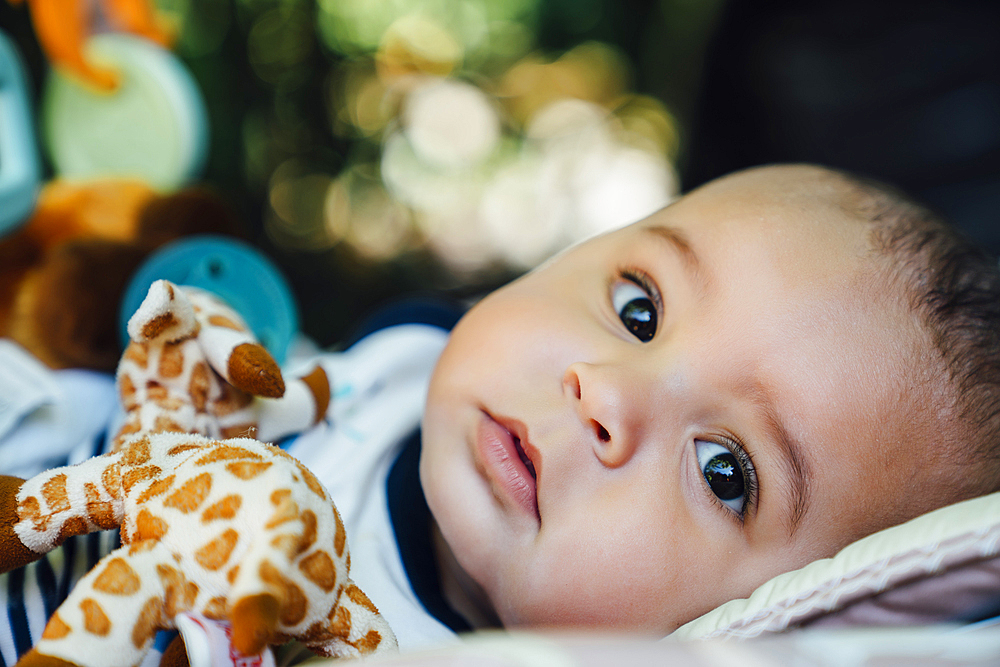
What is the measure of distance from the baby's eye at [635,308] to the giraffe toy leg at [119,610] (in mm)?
487

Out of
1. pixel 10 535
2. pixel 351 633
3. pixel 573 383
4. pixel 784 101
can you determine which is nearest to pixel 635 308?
pixel 573 383

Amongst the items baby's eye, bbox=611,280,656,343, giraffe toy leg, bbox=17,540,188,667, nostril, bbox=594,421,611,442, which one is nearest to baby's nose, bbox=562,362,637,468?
nostril, bbox=594,421,611,442

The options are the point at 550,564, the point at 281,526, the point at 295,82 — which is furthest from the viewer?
the point at 295,82

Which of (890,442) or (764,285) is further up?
(764,285)

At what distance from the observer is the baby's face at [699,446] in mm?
612

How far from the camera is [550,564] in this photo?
0.61 metres

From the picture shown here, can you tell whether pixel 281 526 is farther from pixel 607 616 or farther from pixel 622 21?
pixel 622 21

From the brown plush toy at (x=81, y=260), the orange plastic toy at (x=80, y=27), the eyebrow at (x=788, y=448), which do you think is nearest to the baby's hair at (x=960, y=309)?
the eyebrow at (x=788, y=448)

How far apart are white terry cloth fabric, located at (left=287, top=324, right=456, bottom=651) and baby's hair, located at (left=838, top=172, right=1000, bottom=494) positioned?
0.57m

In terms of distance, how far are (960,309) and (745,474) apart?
28 cm

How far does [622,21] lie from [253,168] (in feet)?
3.91

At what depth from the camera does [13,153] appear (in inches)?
30.9

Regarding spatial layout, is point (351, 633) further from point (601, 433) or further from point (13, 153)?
point (13, 153)

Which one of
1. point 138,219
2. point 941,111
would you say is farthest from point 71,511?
point 941,111
